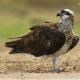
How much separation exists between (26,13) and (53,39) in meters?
13.5

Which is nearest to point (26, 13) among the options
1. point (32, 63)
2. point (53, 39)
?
point (32, 63)

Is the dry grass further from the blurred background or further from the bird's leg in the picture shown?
the blurred background

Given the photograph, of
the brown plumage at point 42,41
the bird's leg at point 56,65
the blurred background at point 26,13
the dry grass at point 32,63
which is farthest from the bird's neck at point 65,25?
the blurred background at point 26,13

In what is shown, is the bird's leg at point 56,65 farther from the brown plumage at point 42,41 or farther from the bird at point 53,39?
the brown plumage at point 42,41

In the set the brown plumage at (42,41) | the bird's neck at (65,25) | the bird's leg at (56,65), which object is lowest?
the bird's leg at (56,65)

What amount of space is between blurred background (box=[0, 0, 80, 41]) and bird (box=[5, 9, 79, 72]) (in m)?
7.30

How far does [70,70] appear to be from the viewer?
20.6 m

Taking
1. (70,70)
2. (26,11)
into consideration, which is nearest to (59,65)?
(70,70)

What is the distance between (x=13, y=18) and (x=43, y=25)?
1223 centimetres

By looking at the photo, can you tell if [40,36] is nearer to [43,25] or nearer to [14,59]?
[43,25]

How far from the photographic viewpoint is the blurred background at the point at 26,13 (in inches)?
1174

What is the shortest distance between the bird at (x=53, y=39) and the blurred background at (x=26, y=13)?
7303mm

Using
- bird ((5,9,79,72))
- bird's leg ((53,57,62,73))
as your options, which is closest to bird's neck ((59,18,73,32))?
bird ((5,9,79,72))

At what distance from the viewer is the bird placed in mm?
20359
